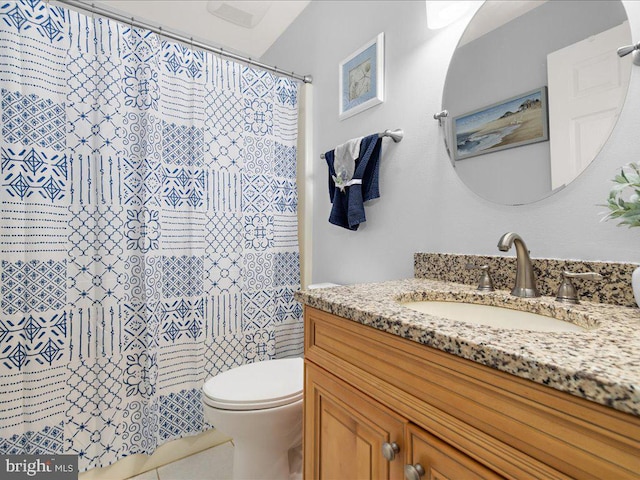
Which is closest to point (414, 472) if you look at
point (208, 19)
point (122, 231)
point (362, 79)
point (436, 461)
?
point (436, 461)

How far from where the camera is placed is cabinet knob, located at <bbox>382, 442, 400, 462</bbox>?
650mm

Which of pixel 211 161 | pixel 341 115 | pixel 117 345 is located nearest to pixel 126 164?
pixel 211 161

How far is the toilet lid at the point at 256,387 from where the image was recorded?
1170 millimetres

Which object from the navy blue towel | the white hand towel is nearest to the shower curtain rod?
the white hand towel

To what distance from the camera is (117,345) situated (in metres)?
1.39

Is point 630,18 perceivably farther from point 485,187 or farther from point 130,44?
point 130,44

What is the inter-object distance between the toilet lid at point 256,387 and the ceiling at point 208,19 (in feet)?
5.90

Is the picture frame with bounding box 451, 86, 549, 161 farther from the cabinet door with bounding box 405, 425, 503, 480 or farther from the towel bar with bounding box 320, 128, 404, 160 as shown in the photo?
the cabinet door with bounding box 405, 425, 503, 480

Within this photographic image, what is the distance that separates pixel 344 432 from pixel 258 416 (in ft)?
1.60

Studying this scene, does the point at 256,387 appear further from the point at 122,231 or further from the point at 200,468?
the point at 122,231

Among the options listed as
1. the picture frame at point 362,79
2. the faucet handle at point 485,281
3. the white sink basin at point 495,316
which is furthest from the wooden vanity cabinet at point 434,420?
the picture frame at point 362,79

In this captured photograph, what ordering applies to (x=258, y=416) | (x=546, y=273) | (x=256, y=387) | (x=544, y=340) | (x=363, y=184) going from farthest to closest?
1. (x=363, y=184)
2. (x=256, y=387)
3. (x=258, y=416)
4. (x=546, y=273)
5. (x=544, y=340)

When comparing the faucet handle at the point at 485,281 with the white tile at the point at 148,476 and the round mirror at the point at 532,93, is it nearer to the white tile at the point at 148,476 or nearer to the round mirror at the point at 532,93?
the round mirror at the point at 532,93

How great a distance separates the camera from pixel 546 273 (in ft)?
2.98
